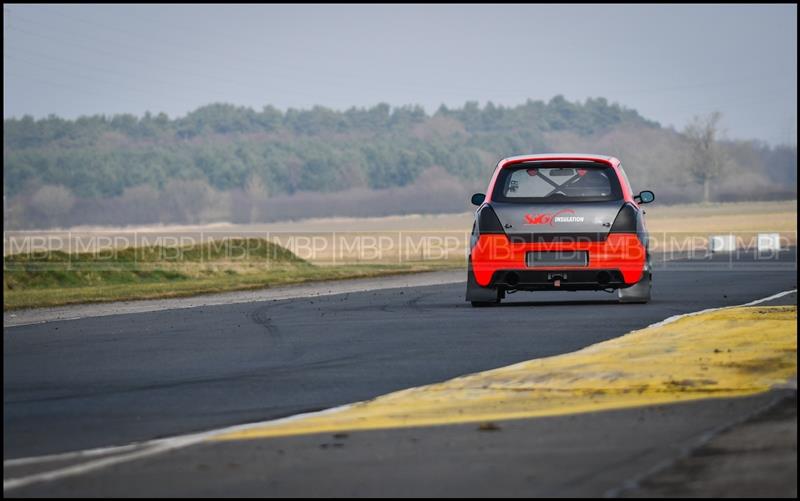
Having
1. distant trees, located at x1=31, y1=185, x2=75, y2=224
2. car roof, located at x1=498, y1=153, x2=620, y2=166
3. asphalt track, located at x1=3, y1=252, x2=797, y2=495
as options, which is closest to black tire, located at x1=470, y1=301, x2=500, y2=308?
asphalt track, located at x1=3, y1=252, x2=797, y2=495

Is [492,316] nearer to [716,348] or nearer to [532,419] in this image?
[716,348]

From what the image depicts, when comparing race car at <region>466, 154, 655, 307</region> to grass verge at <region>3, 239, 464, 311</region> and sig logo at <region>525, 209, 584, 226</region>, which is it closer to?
sig logo at <region>525, 209, 584, 226</region>

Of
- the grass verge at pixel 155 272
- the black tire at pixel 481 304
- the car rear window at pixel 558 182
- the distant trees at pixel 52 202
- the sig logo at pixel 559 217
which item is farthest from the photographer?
the distant trees at pixel 52 202

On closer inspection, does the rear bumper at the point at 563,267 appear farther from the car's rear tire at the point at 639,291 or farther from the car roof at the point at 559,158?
the car roof at the point at 559,158

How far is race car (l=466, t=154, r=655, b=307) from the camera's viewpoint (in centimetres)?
1834

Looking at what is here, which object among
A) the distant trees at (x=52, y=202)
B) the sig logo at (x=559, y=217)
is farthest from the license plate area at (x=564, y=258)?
the distant trees at (x=52, y=202)

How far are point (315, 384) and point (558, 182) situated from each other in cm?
718

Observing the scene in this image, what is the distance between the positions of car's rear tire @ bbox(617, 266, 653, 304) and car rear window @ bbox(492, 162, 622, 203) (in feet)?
4.60

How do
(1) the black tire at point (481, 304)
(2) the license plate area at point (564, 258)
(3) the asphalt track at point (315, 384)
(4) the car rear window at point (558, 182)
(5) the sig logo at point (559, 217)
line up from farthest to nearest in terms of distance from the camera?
(1) the black tire at point (481, 304) < (4) the car rear window at point (558, 182) < (2) the license plate area at point (564, 258) < (5) the sig logo at point (559, 217) < (3) the asphalt track at point (315, 384)

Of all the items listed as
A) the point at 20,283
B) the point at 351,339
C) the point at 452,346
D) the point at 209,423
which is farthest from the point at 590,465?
the point at 20,283

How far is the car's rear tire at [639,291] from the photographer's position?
766 inches

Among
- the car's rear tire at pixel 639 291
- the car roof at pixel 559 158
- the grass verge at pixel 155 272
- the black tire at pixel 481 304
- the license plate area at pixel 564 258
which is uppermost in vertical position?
the car roof at pixel 559 158

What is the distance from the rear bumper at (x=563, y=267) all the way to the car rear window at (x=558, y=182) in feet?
1.78

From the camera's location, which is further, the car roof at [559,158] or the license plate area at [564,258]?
the car roof at [559,158]
